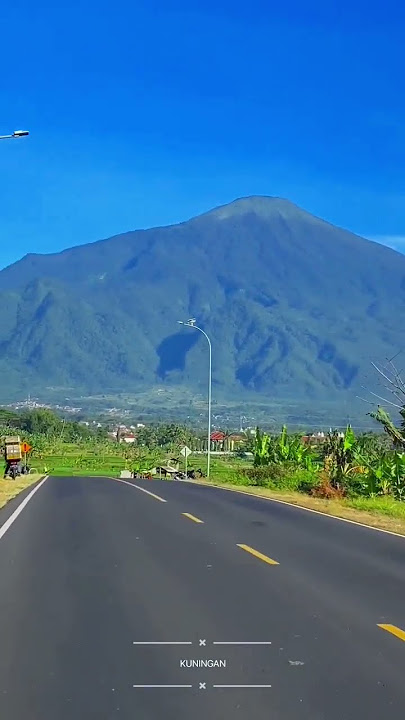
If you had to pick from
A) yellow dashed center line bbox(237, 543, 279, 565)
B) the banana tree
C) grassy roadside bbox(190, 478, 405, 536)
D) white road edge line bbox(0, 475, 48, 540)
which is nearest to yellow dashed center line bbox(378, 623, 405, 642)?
yellow dashed center line bbox(237, 543, 279, 565)

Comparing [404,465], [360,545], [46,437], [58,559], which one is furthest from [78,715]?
[46,437]

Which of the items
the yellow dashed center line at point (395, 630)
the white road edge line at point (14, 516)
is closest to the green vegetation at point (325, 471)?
the white road edge line at point (14, 516)

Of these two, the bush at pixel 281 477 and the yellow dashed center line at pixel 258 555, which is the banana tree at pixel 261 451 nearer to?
the bush at pixel 281 477

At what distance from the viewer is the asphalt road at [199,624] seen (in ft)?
21.1

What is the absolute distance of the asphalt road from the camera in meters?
6.44

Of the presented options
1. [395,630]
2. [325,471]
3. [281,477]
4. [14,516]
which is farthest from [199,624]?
[281,477]

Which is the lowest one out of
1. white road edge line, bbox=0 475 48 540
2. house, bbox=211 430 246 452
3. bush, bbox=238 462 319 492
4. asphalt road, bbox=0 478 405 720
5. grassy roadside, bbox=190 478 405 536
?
house, bbox=211 430 246 452

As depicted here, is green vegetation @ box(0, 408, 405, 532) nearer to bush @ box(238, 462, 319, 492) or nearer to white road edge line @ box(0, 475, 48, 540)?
bush @ box(238, 462, 319, 492)

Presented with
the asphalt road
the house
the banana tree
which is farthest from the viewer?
the house

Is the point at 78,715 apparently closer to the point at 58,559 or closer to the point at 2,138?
the point at 58,559

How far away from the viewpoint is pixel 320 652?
7.75m

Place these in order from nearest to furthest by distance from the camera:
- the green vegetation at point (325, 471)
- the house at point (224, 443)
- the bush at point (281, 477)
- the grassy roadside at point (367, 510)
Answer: the grassy roadside at point (367, 510), the green vegetation at point (325, 471), the bush at point (281, 477), the house at point (224, 443)

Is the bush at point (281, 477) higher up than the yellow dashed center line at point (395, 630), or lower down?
lower down

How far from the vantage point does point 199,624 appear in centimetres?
869
